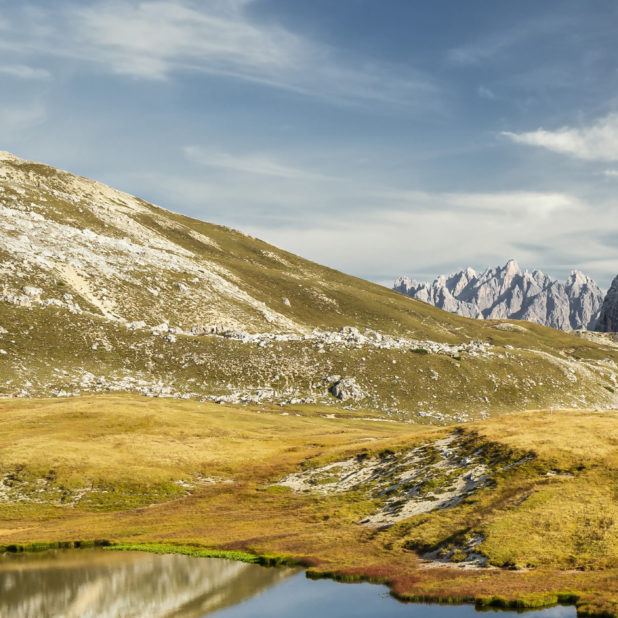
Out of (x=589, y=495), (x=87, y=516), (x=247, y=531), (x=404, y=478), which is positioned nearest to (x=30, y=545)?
(x=87, y=516)

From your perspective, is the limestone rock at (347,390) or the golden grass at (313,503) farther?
the limestone rock at (347,390)

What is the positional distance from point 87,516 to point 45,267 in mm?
129670

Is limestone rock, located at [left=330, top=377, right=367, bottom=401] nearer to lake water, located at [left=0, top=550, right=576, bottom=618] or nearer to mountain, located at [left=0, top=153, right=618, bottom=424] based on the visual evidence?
mountain, located at [left=0, top=153, right=618, bottom=424]

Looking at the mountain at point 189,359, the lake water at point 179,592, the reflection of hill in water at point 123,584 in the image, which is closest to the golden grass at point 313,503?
the lake water at point 179,592

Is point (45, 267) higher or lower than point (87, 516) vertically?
higher

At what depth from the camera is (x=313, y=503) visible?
66500 mm

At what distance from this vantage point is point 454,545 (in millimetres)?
46938

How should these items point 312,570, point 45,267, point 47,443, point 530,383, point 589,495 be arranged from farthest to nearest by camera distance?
point 530,383 < point 45,267 < point 47,443 < point 589,495 < point 312,570

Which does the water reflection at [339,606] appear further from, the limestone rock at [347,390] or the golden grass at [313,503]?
the limestone rock at [347,390]

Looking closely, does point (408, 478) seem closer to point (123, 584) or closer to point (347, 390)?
point (123, 584)

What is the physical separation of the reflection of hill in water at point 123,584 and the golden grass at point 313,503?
167 inches

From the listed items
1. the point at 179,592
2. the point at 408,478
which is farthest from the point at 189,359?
the point at 179,592

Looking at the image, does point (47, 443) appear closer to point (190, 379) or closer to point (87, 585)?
point (87, 585)

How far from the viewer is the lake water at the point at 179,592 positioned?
3831 cm
